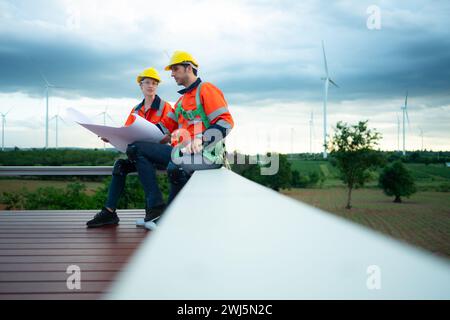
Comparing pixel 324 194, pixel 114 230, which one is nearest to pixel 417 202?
pixel 324 194

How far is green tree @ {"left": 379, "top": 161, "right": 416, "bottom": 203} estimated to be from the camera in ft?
260

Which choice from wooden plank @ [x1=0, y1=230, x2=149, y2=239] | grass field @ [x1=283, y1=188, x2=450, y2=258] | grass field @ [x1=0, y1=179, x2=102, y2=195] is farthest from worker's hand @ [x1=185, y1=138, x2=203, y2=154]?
grass field @ [x1=283, y1=188, x2=450, y2=258]

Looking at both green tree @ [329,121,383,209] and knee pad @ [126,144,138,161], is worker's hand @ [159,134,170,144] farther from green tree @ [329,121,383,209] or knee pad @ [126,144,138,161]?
green tree @ [329,121,383,209]

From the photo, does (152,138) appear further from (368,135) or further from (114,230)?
(368,135)

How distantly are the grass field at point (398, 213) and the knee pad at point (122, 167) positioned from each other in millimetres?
62155

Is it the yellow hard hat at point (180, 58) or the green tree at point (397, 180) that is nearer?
the yellow hard hat at point (180, 58)

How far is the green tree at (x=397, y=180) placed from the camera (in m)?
79.2

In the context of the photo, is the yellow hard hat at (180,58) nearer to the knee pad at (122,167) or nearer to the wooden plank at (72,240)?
the knee pad at (122,167)

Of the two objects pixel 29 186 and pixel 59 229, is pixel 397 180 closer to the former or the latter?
pixel 29 186

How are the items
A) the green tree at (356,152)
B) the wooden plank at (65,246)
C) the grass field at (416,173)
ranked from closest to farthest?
the wooden plank at (65,246) < the green tree at (356,152) < the grass field at (416,173)

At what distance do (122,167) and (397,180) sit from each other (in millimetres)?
83025

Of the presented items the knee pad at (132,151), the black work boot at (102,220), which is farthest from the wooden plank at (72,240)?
the knee pad at (132,151)

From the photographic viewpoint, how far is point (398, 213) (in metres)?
78.5
